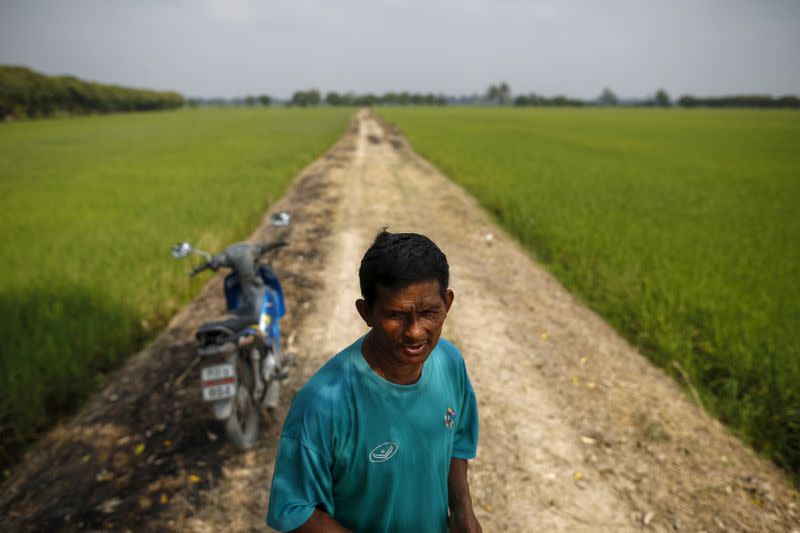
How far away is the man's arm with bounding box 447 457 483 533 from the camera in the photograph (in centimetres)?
160

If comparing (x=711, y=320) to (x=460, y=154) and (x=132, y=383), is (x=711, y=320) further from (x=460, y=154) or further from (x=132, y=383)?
(x=460, y=154)

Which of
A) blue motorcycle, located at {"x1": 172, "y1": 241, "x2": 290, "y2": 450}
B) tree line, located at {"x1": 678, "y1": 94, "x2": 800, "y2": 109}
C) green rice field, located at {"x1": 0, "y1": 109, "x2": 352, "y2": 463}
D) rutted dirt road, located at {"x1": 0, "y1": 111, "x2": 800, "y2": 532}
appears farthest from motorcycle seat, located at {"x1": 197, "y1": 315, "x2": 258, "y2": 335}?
tree line, located at {"x1": 678, "y1": 94, "x2": 800, "y2": 109}

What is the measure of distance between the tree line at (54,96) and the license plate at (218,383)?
57.4 metres

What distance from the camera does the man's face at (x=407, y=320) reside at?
127 centimetres

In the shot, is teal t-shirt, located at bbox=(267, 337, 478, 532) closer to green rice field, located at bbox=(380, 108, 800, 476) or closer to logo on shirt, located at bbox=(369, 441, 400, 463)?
logo on shirt, located at bbox=(369, 441, 400, 463)

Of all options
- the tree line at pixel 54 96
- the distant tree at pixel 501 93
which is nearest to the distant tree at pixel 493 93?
the distant tree at pixel 501 93

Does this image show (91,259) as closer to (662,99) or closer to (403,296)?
(403,296)

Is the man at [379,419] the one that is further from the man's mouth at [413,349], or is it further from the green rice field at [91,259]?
the green rice field at [91,259]

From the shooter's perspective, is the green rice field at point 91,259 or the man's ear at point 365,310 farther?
the green rice field at point 91,259

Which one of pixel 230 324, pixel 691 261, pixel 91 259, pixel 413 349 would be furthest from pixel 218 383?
pixel 691 261

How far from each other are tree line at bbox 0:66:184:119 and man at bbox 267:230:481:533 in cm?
5929

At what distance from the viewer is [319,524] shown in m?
1.26

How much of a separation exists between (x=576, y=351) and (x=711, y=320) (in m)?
1.44

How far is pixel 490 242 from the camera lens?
8391 millimetres
